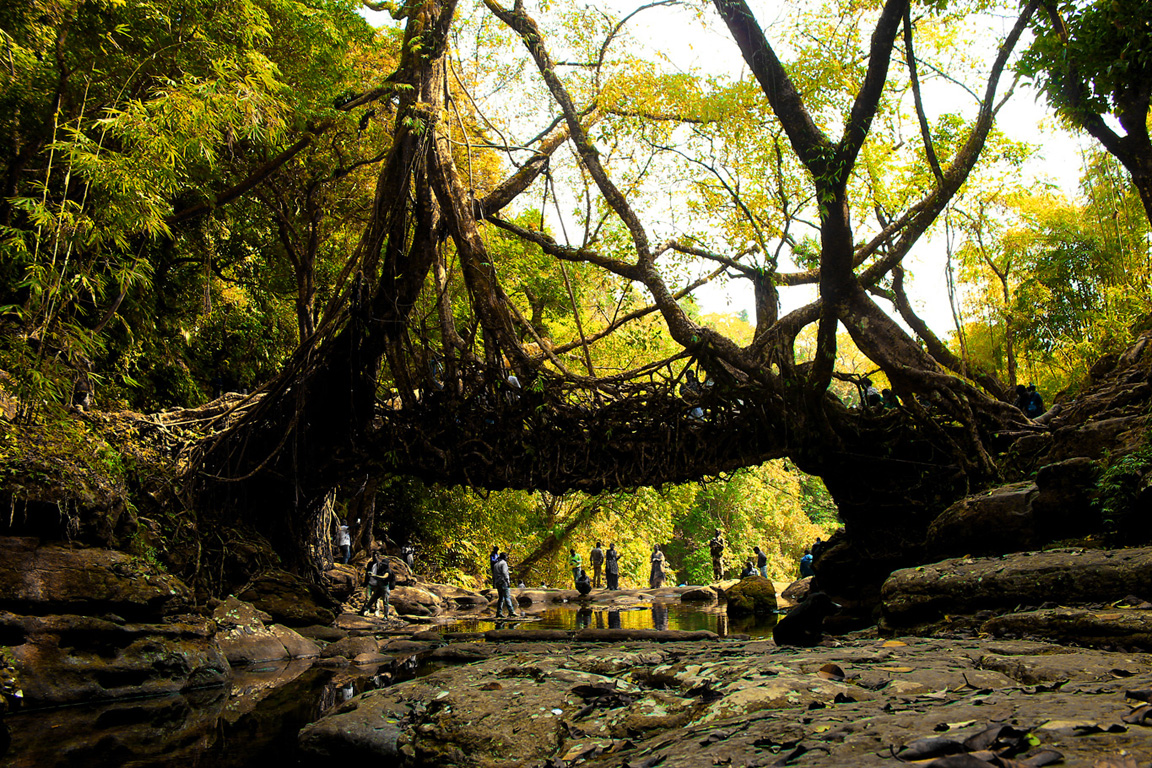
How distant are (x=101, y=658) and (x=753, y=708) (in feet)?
22.0

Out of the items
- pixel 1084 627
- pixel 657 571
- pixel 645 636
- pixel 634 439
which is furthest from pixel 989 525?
pixel 657 571

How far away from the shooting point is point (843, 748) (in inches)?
82.7

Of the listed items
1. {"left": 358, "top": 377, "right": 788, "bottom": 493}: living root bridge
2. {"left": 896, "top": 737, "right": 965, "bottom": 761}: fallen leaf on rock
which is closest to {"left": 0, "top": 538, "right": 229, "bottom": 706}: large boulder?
{"left": 358, "top": 377, "right": 788, "bottom": 493}: living root bridge

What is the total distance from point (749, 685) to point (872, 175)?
39.0ft

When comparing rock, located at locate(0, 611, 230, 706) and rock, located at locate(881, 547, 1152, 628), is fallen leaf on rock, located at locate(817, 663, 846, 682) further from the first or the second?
rock, located at locate(0, 611, 230, 706)

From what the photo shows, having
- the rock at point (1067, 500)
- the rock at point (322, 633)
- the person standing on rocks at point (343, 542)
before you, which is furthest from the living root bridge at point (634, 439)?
the person standing on rocks at point (343, 542)

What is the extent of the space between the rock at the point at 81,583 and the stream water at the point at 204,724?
1.19m

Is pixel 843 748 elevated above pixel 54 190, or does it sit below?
below

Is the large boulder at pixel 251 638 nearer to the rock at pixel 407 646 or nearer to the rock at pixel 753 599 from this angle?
the rock at pixel 407 646

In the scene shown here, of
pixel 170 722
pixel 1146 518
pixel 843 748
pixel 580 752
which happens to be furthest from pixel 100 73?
pixel 1146 518

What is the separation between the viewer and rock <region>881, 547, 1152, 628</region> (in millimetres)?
4309

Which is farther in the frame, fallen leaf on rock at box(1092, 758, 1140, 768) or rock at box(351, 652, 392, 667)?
rock at box(351, 652, 392, 667)

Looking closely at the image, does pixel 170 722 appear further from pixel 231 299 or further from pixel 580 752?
pixel 231 299

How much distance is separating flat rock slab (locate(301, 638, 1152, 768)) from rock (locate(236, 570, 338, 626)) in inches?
266
